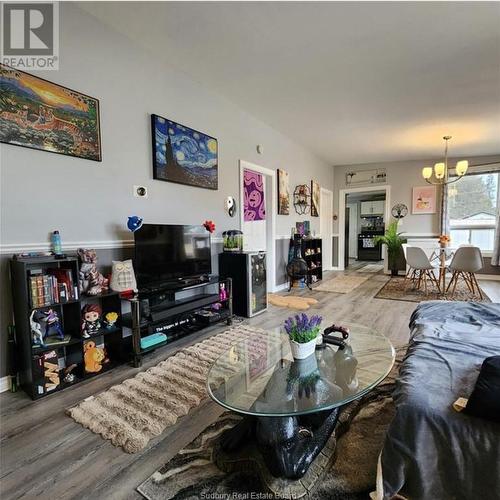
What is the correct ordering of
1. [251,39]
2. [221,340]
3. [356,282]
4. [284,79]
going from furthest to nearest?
[356,282], [284,79], [221,340], [251,39]

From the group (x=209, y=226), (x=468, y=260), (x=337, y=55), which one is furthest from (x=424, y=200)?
(x=209, y=226)

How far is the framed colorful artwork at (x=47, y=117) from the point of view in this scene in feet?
6.59

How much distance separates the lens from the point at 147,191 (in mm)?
2967

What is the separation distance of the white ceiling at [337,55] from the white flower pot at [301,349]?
96.4 inches

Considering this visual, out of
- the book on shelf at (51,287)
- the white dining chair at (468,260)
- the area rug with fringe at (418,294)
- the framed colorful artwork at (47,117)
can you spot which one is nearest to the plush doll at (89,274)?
the book on shelf at (51,287)

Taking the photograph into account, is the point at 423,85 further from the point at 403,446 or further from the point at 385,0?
the point at 403,446

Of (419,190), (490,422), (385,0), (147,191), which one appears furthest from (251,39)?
(419,190)

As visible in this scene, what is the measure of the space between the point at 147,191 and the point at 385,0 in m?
2.52

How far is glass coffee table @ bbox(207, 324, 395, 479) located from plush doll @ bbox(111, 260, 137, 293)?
1.14 meters

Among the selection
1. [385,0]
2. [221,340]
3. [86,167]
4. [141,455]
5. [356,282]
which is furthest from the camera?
[356,282]

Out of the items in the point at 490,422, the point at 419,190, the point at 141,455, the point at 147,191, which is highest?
the point at 419,190

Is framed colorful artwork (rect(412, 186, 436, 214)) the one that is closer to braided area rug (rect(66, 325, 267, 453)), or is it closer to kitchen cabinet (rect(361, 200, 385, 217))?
kitchen cabinet (rect(361, 200, 385, 217))

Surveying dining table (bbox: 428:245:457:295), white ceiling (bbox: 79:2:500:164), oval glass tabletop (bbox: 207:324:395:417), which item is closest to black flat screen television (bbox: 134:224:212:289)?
oval glass tabletop (bbox: 207:324:395:417)

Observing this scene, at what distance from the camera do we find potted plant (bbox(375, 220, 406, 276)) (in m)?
6.98
